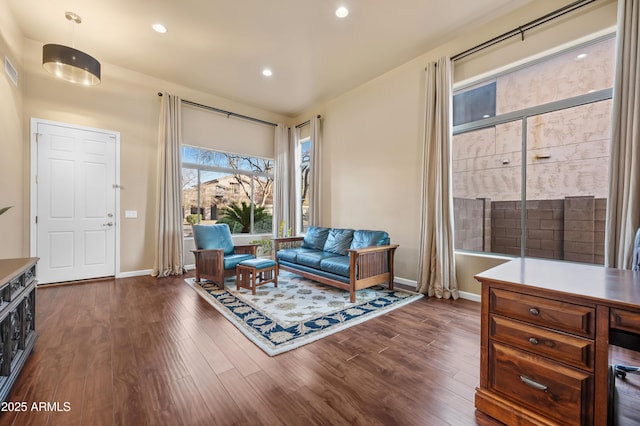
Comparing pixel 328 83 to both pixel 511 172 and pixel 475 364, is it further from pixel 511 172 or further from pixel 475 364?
pixel 475 364

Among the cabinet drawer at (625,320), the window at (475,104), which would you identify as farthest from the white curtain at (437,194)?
the cabinet drawer at (625,320)

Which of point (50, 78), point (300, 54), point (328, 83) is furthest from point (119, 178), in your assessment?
point (328, 83)

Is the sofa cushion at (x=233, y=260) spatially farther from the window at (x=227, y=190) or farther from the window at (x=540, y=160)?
the window at (x=540, y=160)

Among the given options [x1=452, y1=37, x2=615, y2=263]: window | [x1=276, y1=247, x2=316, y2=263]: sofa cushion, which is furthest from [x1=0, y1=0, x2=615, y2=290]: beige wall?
[x1=276, y1=247, x2=316, y2=263]: sofa cushion

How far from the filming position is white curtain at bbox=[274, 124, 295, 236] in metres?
6.23

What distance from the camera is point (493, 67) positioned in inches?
127

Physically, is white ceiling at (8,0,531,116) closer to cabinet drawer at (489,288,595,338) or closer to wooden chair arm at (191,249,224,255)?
wooden chair arm at (191,249,224,255)

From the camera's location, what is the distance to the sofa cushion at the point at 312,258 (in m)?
3.80

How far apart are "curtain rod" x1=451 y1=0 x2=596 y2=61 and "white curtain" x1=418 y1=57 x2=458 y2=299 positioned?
0.77 ft

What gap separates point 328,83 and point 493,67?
257 cm

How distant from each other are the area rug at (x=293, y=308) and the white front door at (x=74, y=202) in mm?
1702

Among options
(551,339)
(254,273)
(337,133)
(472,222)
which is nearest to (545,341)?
(551,339)

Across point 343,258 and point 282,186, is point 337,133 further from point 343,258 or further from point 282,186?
point 343,258

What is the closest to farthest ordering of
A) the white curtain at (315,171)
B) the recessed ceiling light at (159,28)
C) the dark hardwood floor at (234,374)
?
the dark hardwood floor at (234,374)
the recessed ceiling light at (159,28)
the white curtain at (315,171)
